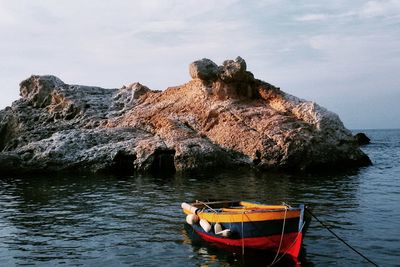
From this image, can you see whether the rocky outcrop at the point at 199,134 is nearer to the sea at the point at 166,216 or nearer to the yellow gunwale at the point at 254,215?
the sea at the point at 166,216

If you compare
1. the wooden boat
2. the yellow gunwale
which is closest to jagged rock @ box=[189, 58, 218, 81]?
the wooden boat

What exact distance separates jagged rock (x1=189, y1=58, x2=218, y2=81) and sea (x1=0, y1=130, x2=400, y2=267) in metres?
10.5

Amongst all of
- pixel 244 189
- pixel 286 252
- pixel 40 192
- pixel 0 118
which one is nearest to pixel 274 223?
pixel 286 252

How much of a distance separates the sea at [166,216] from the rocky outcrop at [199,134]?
2.22m

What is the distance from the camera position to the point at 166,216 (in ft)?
68.6

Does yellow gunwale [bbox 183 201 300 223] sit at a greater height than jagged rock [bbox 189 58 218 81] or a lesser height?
lesser

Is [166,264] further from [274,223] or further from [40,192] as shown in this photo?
[40,192]

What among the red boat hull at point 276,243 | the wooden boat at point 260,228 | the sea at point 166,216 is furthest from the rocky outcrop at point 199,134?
the red boat hull at point 276,243

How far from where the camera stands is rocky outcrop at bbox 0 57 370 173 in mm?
36375

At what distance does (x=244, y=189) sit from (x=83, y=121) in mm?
22493

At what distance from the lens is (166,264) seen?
14.3m

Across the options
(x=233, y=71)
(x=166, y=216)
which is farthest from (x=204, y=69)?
(x=166, y=216)

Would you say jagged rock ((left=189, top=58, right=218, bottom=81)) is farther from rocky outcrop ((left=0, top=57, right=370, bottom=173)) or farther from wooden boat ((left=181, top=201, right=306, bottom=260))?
wooden boat ((left=181, top=201, right=306, bottom=260))

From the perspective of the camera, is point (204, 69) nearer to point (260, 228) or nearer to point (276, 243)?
point (260, 228)
